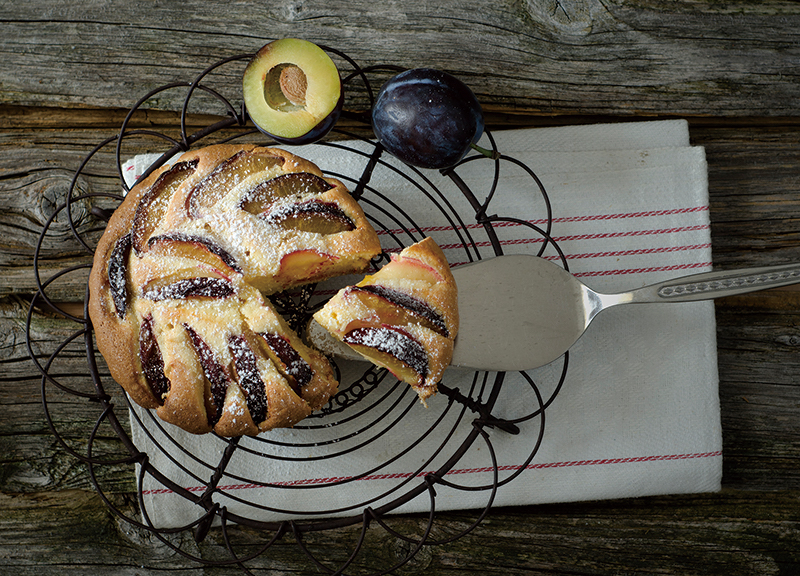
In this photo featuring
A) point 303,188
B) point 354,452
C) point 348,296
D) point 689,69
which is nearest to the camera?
point 348,296

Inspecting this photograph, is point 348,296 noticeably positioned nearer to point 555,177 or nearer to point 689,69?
point 555,177

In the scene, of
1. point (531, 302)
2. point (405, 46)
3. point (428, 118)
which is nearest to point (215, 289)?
point (428, 118)

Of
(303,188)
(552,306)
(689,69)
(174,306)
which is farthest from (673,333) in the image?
(174,306)

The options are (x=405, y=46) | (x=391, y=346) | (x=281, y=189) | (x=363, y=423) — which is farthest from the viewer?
(x=405, y=46)

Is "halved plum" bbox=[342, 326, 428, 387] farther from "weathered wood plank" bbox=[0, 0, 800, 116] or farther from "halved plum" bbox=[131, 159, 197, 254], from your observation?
"weathered wood plank" bbox=[0, 0, 800, 116]

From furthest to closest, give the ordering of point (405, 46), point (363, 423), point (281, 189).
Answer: point (405, 46), point (363, 423), point (281, 189)

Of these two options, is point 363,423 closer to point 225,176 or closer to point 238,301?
point 238,301

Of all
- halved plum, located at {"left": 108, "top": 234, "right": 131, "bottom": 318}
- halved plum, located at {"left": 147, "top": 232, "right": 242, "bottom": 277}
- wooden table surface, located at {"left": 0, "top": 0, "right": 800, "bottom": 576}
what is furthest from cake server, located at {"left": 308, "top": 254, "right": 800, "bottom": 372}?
halved plum, located at {"left": 108, "top": 234, "right": 131, "bottom": 318}

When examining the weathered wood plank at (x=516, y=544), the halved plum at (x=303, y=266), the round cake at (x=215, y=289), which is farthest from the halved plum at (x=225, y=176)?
the weathered wood plank at (x=516, y=544)
